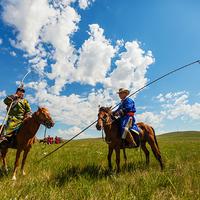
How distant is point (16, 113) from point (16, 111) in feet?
0.26

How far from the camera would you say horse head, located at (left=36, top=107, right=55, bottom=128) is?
9547 millimetres

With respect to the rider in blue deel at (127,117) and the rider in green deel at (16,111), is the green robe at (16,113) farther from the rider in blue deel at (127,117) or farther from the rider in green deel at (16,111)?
the rider in blue deel at (127,117)

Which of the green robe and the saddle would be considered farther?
the saddle

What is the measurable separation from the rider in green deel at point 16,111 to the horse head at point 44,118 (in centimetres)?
117

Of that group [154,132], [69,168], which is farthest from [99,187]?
[154,132]

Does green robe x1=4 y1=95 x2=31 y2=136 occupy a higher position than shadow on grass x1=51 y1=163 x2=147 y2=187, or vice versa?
green robe x1=4 y1=95 x2=31 y2=136

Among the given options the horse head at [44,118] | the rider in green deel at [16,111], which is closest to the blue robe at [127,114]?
the horse head at [44,118]

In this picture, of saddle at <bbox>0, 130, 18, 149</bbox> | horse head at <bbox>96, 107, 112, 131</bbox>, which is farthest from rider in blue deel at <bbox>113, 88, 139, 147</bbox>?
saddle at <bbox>0, 130, 18, 149</bbox>

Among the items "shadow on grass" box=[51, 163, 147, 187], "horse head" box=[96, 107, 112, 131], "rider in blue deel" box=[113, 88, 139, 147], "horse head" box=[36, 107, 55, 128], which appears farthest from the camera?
"rider in blue deel" box=[113, 88, 139, 147]

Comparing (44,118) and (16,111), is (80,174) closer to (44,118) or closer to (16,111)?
(44,118)

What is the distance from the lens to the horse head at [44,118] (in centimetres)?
955

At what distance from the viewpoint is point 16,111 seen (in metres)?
10.7

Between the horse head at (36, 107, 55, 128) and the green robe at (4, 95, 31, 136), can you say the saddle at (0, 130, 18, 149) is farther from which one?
the horse head at (36, 107, 55, 128)

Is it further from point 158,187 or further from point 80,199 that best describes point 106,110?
point 80,199
